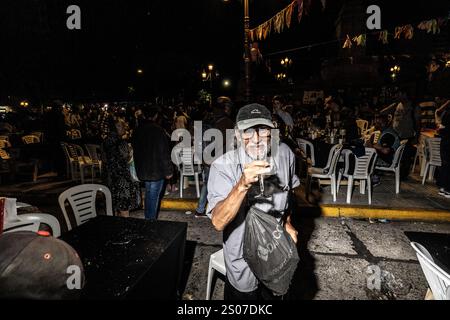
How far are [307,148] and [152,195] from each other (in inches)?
170

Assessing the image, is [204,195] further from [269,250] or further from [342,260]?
[269,250]

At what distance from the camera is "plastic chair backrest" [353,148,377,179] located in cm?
587

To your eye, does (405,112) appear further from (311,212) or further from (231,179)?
(231,179)

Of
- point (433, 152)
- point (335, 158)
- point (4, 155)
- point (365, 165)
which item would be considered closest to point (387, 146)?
point (365, 165)

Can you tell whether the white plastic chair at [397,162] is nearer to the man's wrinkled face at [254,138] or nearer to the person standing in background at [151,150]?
the person standing in background at [151,150]

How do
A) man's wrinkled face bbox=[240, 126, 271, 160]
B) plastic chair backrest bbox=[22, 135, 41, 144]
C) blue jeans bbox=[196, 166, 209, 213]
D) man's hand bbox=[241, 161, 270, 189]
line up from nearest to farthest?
man's hand bbox=[241, 161, 270, 189] < man's wrinkled face bbox=[240, 126, 271, 160] < blue jeans bbox=[196, 166, 209, 213] < plastic chair backrest bbox=[22, 135, 41, 144]

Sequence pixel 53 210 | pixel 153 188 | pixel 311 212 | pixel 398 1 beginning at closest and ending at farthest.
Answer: pixel 153 188 < pixel 311 212 < pixel 53 210 < pixel 398 1

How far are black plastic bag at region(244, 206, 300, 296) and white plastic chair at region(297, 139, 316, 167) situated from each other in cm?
519

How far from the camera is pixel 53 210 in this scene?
19.9 ft

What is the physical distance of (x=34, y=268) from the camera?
1225 millimetres

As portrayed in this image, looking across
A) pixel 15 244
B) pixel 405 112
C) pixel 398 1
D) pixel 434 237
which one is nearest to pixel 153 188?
A: pixel 15 244

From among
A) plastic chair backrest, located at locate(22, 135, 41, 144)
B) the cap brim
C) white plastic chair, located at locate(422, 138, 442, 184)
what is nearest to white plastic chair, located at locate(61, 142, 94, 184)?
plastic chair backrest, located at locate(22, 135, 41, 144)

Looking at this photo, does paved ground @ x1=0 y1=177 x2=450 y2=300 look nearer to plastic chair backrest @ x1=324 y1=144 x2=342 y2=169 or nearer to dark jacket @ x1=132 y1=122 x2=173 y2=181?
plastic chair backrest @ x1=324 y1=144 x2=342 y2=169
